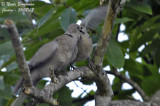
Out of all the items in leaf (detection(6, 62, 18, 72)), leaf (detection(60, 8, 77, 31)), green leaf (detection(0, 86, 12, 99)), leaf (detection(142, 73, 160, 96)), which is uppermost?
leaf (detection(60, 8, 77, 31))

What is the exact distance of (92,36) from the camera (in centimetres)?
443

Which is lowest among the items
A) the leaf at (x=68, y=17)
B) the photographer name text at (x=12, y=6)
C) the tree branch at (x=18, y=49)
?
the leaf at (x=68, y=17)

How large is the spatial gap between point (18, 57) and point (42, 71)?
1.13 meters

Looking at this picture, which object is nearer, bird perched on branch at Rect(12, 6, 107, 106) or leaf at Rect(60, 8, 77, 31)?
bird perched on branch at Rect(12, 6, 107, 106)

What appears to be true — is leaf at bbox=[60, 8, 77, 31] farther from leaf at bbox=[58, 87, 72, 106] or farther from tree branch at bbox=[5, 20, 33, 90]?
tree branch at bbox=[5, 20, 33, 90]

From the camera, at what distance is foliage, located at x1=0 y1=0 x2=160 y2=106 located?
13.2 feet

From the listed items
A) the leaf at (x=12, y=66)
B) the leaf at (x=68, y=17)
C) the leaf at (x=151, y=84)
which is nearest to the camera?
the leaf at (x=68, y=17)

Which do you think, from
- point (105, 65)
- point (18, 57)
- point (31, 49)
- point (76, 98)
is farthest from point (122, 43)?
point (18, 57)

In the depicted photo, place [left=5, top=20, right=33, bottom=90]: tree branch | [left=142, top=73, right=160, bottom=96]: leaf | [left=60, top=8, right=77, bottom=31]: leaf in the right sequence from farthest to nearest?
[left=142, top=73, right=160, bottom=96]: leaf, [left=60, top=8, right=77, bottom=31]: leaf, [left=5, top=20, right=33, bottom=90]: tree branch

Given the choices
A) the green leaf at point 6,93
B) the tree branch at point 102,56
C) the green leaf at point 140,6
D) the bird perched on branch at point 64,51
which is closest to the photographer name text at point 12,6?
the bird perched on branch at point 64,51

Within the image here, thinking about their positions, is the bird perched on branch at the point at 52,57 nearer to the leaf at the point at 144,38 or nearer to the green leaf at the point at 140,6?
the green leaf at the point at 140,6

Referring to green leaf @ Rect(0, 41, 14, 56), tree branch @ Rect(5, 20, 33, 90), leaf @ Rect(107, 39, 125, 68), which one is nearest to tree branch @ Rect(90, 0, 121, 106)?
leaf @ Rect(107, 39, 125, 68)

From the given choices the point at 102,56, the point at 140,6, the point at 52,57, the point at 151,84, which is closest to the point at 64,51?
the point at 52,57

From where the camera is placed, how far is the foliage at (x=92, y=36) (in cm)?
404
